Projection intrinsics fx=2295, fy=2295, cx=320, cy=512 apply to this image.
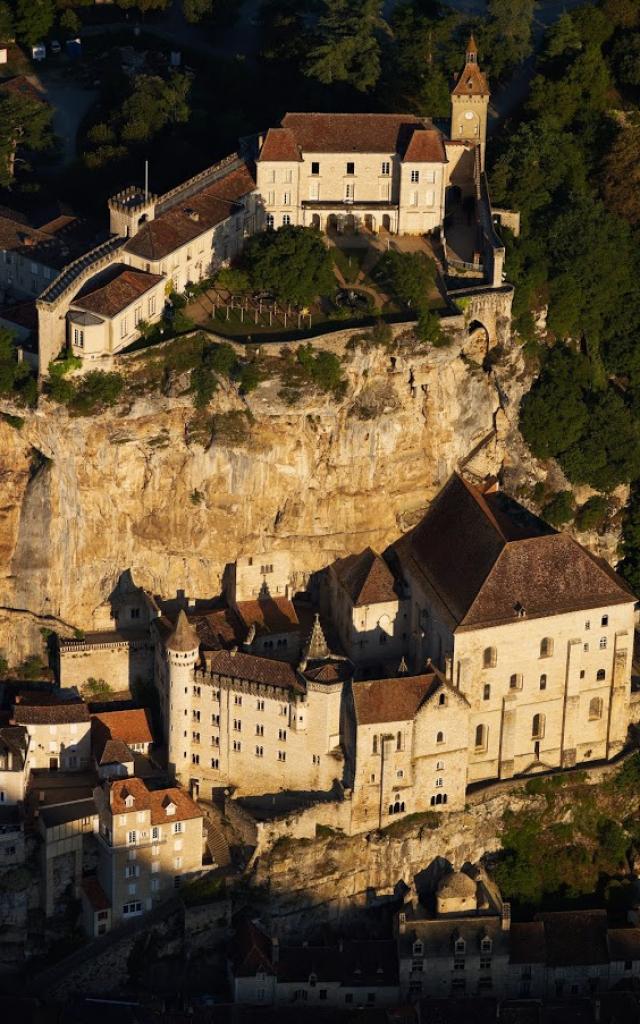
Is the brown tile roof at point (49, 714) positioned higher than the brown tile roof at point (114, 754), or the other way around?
the brown tile roof at point (49, 714)

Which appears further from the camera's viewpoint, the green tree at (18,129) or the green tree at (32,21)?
the green tree at (32,21)

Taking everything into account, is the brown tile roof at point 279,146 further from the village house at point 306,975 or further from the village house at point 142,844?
the village house at point 306,975

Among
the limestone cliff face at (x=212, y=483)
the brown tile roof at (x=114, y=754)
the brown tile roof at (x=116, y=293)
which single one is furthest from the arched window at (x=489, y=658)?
the brown tile roof at (x=116, y=293)

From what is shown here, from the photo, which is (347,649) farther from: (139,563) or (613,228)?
(613,228)

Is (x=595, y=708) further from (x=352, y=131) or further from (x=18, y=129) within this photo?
(x=18, y=129)

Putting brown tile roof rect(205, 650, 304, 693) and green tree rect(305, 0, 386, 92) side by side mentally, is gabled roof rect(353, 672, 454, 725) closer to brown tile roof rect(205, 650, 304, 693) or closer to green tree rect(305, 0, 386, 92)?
brown tile roof rect(205, 650, 304, 693)

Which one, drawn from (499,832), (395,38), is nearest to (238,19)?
(395,38)

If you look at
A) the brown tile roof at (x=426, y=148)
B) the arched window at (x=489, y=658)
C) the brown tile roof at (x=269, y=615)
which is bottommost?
the arched window at (x=489, y=658)
